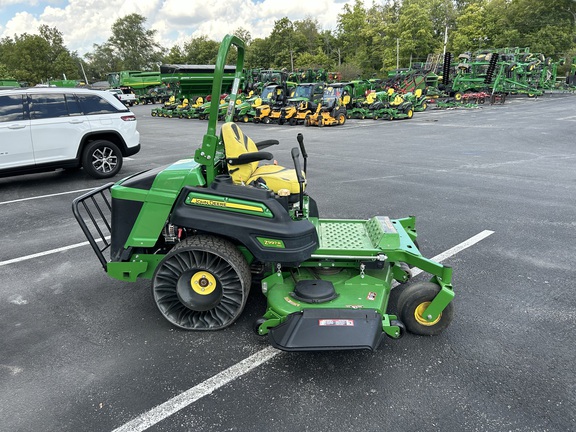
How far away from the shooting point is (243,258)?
3514 millimetres

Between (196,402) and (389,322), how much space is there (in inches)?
56.7

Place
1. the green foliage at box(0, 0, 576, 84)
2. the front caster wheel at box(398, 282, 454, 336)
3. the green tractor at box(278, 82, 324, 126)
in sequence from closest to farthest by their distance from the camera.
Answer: the front caster wheel at box(398, 282, 454, 336) → the green tractor at box(278, 82, 324, 126) → the green foliage at box(0, 0, 576, 84)

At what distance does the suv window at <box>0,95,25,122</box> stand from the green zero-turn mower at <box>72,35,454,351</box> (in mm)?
5554

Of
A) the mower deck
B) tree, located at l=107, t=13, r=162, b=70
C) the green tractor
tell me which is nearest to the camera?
the mower deck

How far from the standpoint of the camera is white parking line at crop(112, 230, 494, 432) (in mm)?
2607

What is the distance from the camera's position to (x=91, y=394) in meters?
2.87

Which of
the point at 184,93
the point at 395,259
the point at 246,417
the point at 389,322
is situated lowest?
the point at 246,417

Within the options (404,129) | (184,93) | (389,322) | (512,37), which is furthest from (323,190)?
(512,37)

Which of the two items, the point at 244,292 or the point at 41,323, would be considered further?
the point at 41,323

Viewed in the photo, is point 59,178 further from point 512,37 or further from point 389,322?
point 512,37

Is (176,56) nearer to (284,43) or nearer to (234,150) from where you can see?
(284,43)

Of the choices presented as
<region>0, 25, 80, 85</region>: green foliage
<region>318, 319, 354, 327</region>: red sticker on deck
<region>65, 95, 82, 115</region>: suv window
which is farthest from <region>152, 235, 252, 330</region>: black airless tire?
<region>0, 25, 80, 85</region>: green foliage

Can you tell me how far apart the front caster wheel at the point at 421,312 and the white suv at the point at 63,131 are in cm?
760

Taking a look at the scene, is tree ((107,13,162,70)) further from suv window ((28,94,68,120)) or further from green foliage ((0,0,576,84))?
suv window ((28,94,68,120))
